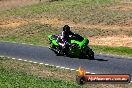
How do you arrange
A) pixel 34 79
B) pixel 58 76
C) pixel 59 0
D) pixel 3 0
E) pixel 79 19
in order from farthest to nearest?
pixel 3 0
pixel 59 0
pixel 79 19
pixel 58 76
pixel 34 79

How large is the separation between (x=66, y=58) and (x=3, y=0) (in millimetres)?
45637

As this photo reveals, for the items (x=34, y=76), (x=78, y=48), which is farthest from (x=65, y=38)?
(x=34, y=76)

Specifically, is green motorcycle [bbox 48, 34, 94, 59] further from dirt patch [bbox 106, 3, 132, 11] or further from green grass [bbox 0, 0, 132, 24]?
dirt patch [bbox 106, 3, 132, 11]

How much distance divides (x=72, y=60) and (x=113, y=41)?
10.7 m

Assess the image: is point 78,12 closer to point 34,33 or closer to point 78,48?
point 34,33

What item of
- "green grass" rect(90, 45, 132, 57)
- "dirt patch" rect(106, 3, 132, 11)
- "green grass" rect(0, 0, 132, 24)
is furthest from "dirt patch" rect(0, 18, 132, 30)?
"green grass" rect(90, 45, 132, 57)

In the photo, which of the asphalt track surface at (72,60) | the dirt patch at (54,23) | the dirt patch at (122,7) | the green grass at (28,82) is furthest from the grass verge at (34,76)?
the dirt patch at (122,7)

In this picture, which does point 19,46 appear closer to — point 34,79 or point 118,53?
point 118,53

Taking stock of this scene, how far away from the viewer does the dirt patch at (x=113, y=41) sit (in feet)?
110

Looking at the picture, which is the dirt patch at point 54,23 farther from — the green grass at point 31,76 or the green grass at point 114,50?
the green grass at point 31,76

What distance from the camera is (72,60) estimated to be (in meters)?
24.6

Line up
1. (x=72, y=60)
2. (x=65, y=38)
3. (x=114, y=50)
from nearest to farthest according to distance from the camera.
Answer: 1. (x=72, y=60)
2. (x=65, y=38)
3. (x=114, y=50)

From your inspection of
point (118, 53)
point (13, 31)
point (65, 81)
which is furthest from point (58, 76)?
point (13, 31)

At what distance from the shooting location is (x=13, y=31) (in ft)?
132
